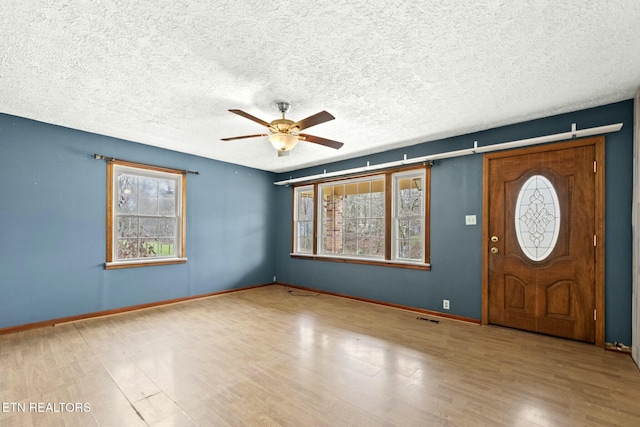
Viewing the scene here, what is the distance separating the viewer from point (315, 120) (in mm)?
2688

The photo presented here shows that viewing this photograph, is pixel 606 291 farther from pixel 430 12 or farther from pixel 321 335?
pixel 430 12

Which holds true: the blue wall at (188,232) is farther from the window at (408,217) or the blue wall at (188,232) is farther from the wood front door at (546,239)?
the window at (408,217)

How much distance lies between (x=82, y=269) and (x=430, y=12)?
4.95 metres

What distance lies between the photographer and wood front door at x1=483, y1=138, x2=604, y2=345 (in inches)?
124

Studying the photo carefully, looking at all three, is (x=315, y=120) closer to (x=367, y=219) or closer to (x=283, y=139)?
(x=283, y=139)

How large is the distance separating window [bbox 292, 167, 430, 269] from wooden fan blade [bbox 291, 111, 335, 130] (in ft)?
7.99

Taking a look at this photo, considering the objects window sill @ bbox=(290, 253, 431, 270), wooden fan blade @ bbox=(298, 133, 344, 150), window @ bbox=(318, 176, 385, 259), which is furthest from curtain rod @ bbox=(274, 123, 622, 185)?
wooden fan blade @ bbox=(298, 133, 344, 150)

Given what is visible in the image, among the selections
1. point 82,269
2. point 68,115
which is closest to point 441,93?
point 68,115

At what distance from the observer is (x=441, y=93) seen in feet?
9.28

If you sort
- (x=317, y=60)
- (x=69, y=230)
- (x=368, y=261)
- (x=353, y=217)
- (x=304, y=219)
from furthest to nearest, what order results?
(x=304, y=219) < (x=353, y=217) < (x=368, y=261) < (x=69, y=230) < (x=317, y=60)

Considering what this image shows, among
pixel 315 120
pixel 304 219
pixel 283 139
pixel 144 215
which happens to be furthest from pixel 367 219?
pixel 144 215

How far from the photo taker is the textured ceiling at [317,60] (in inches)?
70.0

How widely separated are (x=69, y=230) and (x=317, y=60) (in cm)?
399

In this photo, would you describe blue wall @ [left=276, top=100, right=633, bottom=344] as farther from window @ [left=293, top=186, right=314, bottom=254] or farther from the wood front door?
window @ [left=293, top=186, right=314, bottom=254]
